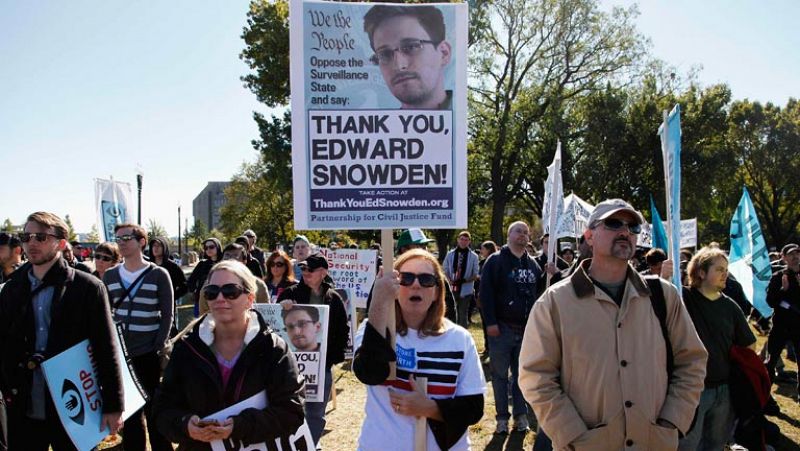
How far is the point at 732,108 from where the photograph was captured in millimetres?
35906

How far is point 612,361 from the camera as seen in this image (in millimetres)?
2775

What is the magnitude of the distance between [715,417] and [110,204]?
27.2 feet

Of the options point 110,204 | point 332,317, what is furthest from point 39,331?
point 110,204

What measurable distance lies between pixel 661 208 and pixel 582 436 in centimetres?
3260

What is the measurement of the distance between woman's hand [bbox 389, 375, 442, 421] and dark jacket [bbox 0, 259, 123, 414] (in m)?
2.17

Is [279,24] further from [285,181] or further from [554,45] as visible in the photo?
[554,45]

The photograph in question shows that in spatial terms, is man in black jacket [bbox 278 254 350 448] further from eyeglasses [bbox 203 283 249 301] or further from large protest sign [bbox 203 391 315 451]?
eyeglasses [bbox 203 283 249 301]

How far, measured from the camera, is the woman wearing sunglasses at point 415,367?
8.89 feet

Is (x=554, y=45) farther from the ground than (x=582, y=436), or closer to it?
farther from the ground

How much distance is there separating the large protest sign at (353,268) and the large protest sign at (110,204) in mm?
3397

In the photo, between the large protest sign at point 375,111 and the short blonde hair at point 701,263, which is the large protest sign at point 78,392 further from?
the short blonde hair at point 701,263

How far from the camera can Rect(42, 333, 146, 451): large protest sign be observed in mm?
3547

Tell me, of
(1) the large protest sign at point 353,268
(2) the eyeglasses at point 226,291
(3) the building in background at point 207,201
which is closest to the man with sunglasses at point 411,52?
(2) the eyeglasses at point 226,291

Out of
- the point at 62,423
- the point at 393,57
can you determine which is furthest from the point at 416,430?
the point at 62,423
